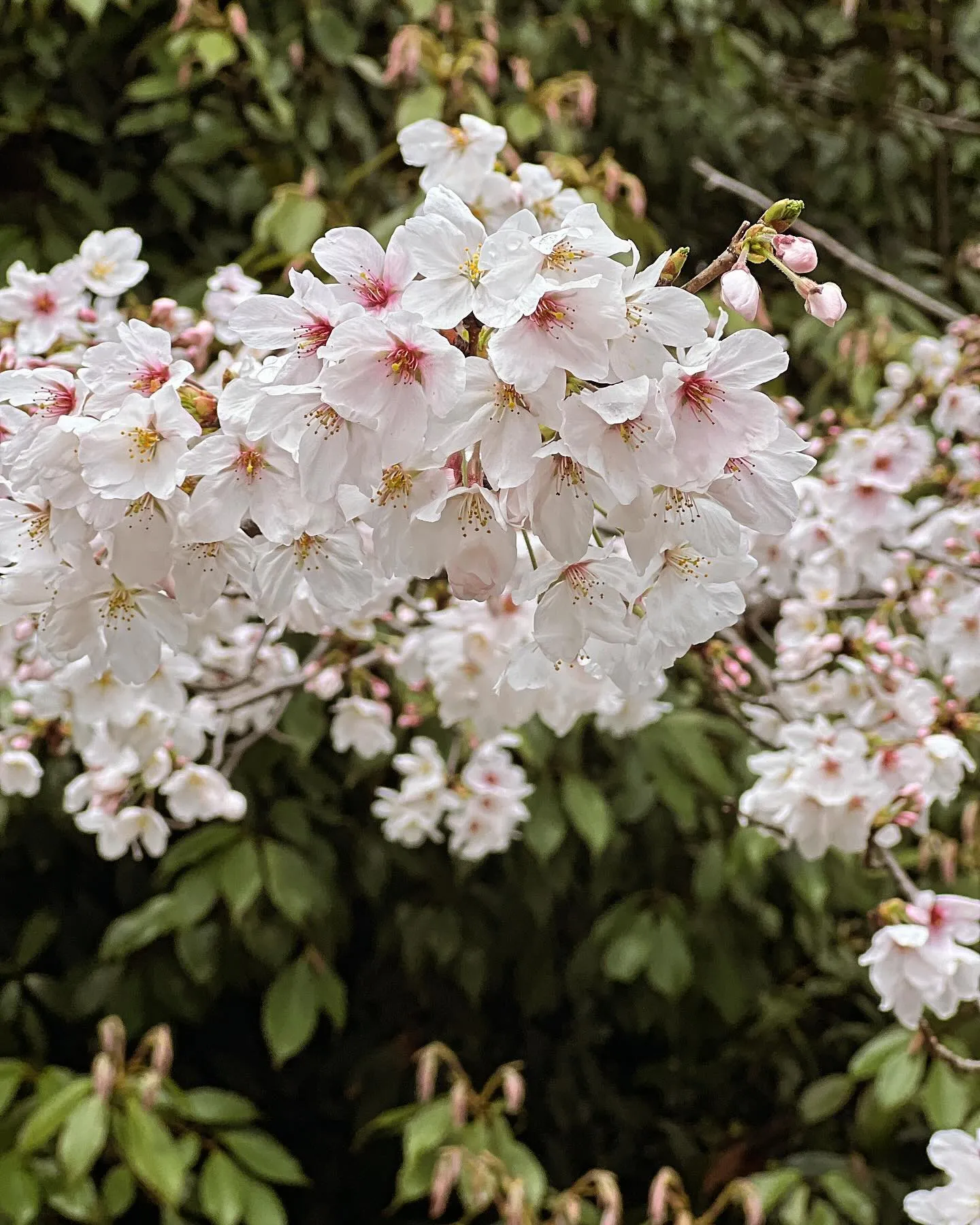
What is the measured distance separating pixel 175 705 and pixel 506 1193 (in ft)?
2.95

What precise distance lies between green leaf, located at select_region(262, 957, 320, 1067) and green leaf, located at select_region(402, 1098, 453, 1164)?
0.65 ft

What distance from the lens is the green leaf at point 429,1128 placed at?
144cm

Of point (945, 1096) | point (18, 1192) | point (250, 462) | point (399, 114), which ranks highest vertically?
point (250, 462)

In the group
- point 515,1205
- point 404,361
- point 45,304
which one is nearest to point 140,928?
point 515,1205

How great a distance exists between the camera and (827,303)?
1.69ft

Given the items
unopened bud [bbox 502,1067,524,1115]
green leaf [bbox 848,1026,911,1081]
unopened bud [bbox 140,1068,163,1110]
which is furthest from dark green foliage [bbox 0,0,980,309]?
green leaf [bbox 848,1026,911,1081]

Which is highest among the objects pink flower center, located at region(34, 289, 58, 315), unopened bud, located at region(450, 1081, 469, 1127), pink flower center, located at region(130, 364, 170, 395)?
pink flower center, located at region(130, 364, 170, 395)

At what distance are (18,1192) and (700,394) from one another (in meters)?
1.32

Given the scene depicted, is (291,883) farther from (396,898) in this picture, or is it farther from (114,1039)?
(396,898)

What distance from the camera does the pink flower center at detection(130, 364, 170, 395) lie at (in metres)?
0.57

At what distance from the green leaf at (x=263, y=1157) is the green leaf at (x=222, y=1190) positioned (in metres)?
0.02

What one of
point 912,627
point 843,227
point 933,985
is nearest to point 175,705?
point 933,985

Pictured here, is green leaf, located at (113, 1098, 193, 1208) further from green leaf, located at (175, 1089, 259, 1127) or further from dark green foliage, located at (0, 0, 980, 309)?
dark green foliage, located at (0, 0, 980, 309)

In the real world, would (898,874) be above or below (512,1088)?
above
